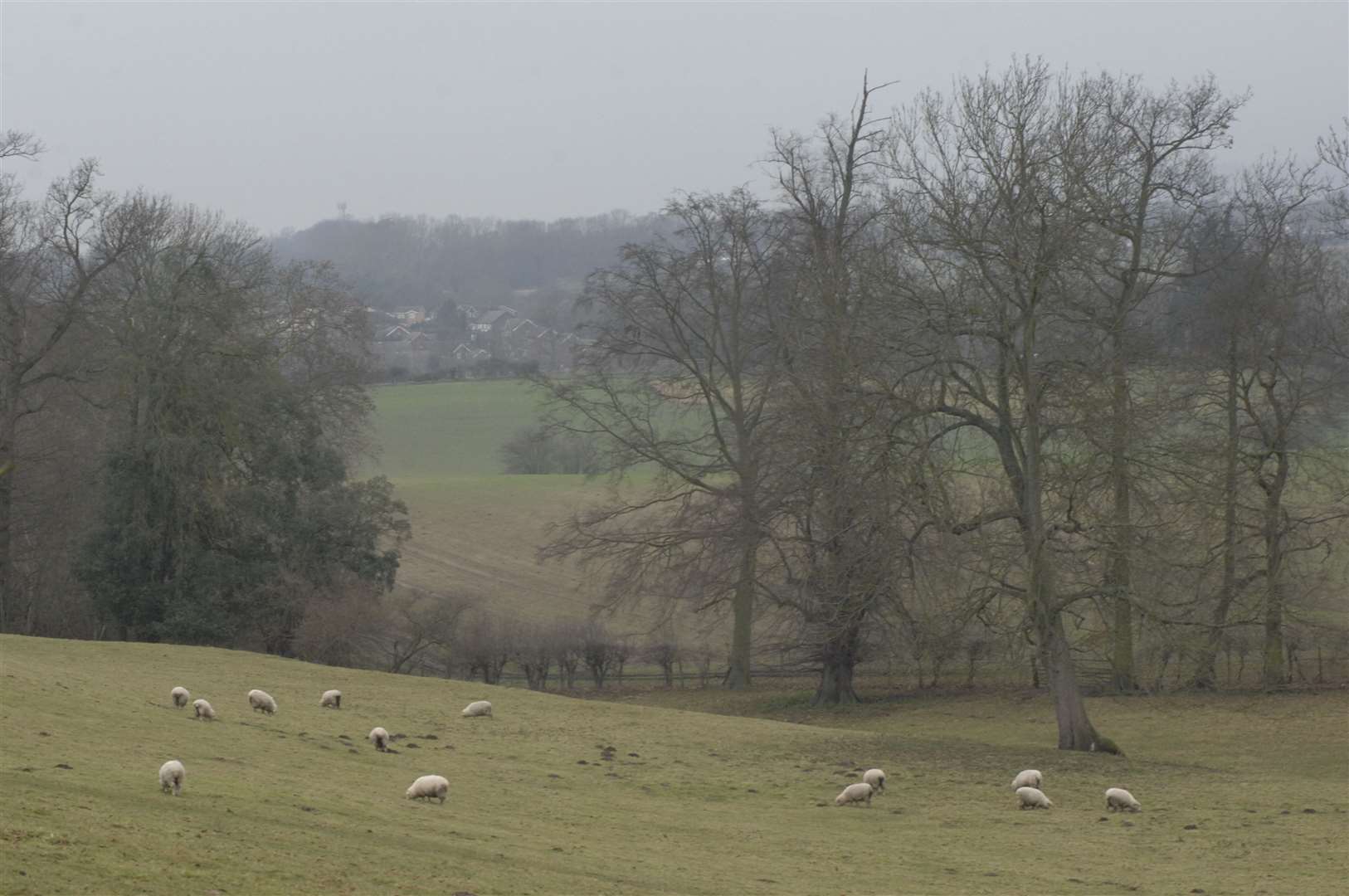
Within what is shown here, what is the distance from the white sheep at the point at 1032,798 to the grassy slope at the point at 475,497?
1029 inches

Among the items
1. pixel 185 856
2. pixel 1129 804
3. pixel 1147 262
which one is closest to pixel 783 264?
pixel 1147 262

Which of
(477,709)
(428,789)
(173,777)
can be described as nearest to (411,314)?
(477,709)

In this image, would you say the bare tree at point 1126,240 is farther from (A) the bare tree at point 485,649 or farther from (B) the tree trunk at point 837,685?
(A) the bare tree at point 485,649

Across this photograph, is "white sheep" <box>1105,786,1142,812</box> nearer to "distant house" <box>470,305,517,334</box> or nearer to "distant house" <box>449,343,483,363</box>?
"distant house" <box>449,343,483,363</box>

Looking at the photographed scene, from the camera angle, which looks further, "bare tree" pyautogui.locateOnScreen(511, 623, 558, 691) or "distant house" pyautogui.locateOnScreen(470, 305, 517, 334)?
"distant house" pyautogui.locateOnScreen(470, 305, 517, 334)

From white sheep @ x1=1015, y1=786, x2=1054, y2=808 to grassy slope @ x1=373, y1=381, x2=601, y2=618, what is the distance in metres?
26.1

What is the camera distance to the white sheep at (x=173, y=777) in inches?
544

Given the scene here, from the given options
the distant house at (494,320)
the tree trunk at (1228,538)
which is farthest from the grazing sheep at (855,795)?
the distant house at (494,320)

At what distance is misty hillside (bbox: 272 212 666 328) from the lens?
143625 mm

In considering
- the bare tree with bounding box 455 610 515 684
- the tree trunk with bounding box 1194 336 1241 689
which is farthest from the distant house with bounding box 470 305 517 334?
the tree trunk with bounding box 1194 336 1241 689

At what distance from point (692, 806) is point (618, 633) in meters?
31.3

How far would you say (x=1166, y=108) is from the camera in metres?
34.6

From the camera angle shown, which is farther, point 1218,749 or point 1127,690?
point 1127,690

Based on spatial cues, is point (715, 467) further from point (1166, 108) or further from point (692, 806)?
point (692, 806)
